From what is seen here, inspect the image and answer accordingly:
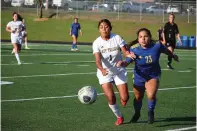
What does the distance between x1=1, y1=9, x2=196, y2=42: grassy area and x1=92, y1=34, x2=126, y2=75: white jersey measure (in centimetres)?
3950

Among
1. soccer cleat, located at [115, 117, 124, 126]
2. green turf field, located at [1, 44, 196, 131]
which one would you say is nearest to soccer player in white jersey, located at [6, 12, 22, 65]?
green turf field, located at [1, 44, 196, 131]

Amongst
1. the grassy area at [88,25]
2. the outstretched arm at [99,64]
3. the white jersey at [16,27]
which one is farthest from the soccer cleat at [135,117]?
the grassy area at [88,25]

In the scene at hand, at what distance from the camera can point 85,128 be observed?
9.14 metres

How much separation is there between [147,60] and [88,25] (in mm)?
45928

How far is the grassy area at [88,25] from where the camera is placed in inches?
2021

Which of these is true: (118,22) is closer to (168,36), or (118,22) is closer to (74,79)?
(168,36)

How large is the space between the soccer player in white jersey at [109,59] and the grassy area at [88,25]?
39508 millimetres

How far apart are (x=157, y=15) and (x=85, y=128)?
5035 cm

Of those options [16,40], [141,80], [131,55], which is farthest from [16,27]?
[131,55]

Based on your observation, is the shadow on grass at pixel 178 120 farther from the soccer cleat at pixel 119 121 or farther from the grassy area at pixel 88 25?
the grassy area at pixel 88 25

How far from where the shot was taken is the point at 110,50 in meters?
9.92

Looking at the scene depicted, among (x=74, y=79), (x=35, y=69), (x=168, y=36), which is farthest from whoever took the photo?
(x=168, y=36)

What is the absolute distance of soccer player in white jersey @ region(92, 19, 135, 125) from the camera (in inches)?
387

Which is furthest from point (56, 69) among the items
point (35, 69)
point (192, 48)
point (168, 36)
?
point (192, 48)
